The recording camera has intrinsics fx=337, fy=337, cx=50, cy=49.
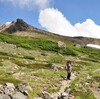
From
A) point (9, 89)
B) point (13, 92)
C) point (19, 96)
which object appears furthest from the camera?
point (9, 89)

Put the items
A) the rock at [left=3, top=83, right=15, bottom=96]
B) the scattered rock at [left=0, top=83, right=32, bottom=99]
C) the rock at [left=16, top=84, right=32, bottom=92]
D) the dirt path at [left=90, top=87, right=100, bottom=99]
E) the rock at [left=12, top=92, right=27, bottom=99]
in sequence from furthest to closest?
1. the dirt path at [left=90, top=87, right=100, bottom=99]
2. the rock at [left=16, top=84, right=32, bottom=92]
3. the rock at [left=3, top=83, right=15, bottom=96]
4. the rock at [left=12, top=92, right=27, bottom=99]
5. the scattered rock at [left=0, top=83, right=32, bottom=99]

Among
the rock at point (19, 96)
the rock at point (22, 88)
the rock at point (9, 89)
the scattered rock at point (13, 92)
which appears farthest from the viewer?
the rock at point (22, 88)

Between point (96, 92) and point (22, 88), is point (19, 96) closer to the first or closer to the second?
point (22, 88)

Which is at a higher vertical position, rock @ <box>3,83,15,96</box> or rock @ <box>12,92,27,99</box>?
rock @ <box>3,83,15,96</box>

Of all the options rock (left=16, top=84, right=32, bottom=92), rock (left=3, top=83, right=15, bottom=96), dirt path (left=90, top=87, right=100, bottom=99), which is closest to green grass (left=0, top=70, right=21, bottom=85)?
rock (left=16, top=84, right=32, bottom=92)

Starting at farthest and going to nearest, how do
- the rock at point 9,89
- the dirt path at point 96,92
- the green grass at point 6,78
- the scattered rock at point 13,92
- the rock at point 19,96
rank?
the dirt path at point 96,92 < the green grass at point 6,78 < the rock at point 9,89 < the rock at point 19,96 < the scattered rock at point 13,92

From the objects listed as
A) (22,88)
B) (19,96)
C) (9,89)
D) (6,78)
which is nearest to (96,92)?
(6,78)

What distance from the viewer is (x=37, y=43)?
156m

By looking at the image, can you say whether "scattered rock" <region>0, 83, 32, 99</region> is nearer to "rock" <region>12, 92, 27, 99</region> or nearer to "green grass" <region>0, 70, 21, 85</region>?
"rock" <region>12, 92, 27, 99</region>

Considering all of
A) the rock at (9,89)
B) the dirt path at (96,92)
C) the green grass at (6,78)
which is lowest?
the dirt path at (96,92)

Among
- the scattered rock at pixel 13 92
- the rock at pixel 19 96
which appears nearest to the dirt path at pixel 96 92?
the scattered rock at pixel 13 92

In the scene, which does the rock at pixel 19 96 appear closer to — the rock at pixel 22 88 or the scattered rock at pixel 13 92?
the scattered rock at pixel 13 92

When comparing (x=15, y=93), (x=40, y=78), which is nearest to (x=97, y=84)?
(x=40, y=78)

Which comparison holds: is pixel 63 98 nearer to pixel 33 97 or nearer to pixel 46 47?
pixel 33 97
